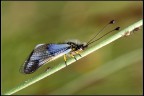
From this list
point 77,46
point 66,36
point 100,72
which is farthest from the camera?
point 66,36

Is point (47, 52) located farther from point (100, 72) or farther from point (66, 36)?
point (66, 36)

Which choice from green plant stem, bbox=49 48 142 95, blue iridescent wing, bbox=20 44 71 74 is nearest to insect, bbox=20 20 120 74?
blue iridescent wing, bbox=20 44 71 74

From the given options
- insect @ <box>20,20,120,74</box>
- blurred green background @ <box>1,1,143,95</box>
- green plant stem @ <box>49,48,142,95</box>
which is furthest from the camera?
blurred green background @ <box>1,1,143,95</box>

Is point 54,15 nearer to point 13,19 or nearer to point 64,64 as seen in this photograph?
point 13,19

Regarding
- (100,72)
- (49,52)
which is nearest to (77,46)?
(49,52)

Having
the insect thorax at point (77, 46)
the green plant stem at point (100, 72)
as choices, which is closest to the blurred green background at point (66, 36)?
the green plant stem at point (100, 72)

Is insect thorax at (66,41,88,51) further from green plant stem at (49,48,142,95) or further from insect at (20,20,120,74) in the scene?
green plant stem at (49,48,142,95)
